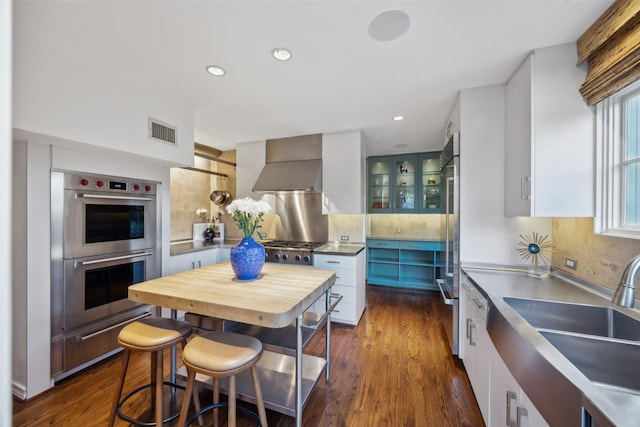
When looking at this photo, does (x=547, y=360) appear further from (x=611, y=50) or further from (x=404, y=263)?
(x=404, y=263)

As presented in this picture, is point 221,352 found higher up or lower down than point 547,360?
lower down

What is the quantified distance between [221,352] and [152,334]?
0.49 m

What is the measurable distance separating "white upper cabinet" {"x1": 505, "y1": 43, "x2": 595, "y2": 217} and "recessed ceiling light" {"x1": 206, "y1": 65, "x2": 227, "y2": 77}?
7.45 feet

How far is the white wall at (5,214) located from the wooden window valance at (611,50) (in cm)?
221

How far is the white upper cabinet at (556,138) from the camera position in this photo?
1.54m

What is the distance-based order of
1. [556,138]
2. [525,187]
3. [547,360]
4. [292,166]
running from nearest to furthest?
1. [547,360]
2. [556,138]
3. [525,187]
4. [292,166]

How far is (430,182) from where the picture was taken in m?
4.38

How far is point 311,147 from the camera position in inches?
142

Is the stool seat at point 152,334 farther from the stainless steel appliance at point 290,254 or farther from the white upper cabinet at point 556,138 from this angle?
the white upper cabinet at point 556,138

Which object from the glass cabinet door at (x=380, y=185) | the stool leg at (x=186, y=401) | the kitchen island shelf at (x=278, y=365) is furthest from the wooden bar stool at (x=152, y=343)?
the glass cabinet door at (x=380, y=185)

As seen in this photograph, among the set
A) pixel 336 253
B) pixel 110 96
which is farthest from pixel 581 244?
pixel 110 96

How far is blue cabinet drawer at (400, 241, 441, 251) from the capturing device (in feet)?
13.4

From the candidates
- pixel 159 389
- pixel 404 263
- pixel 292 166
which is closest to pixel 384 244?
pixel 404 263

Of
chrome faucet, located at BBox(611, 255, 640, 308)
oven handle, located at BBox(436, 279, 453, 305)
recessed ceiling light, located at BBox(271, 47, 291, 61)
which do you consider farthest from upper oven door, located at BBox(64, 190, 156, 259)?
chrome faucet, located at BBox(611, 255, 640, 308)
